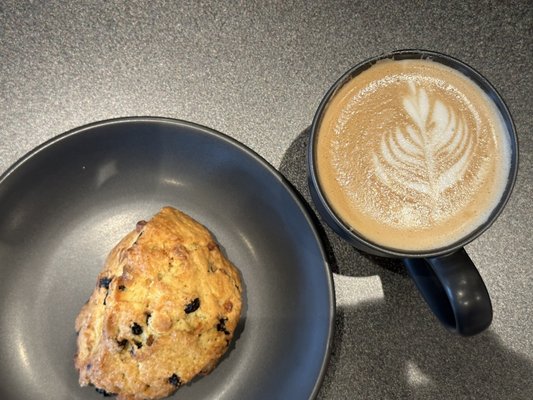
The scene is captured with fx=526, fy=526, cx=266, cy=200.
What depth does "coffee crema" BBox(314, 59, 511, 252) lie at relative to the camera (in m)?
0.83

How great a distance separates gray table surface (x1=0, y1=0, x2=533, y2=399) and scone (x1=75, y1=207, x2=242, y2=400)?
26 cm

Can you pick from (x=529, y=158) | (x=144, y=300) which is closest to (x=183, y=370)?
(x=144, y=300)

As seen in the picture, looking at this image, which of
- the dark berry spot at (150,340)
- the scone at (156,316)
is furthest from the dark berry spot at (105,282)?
the dark berry spot at (150,340)

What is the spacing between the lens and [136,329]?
0.87 metres

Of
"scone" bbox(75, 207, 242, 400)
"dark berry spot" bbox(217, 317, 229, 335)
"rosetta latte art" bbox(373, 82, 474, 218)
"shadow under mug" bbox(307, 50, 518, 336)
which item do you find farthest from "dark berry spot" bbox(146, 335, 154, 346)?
"rosetta latte art" bbox(373, 82, 474, 218)

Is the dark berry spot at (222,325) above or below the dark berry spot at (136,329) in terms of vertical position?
below

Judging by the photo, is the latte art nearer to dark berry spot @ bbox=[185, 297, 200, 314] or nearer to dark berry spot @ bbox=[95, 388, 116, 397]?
dark berry spot @ bbox=[185, 297, 200, 314]

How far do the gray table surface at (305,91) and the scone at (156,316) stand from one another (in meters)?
0.26

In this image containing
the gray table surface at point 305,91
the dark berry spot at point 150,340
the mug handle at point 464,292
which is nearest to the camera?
the mug handle at point 464,292

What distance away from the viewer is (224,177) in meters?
1.02

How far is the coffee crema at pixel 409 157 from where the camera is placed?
83 cm

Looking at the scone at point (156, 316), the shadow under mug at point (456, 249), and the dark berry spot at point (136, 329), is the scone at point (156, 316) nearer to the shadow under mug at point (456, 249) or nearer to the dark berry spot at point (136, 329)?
the dark berry spot at point (136, 329)

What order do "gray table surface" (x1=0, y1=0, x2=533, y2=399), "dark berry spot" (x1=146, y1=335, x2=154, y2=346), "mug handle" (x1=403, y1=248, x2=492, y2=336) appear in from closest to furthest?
"mug handle" (x1=403, y1=248, x2=492, y2=336) → "dark berry spot" (x1=146, y1=335, x2=154, y2=346) → "gray table surface" (x1=0, y1=0, x2=533, y2=399)

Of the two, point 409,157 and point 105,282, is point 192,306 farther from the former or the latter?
point 409,157
